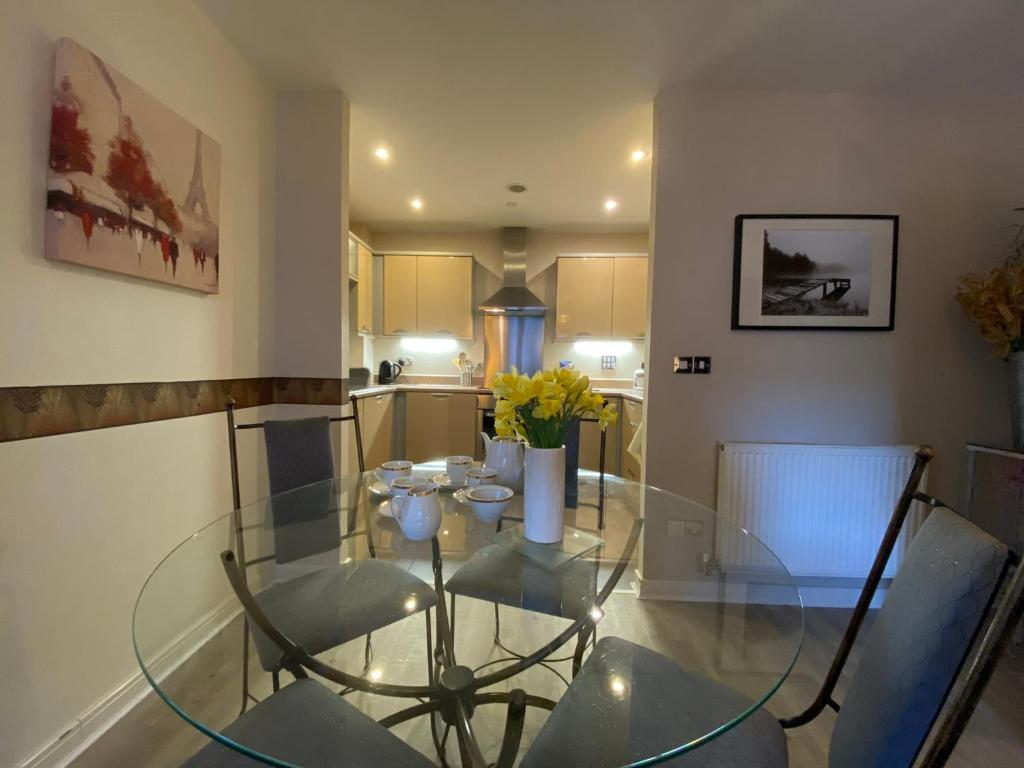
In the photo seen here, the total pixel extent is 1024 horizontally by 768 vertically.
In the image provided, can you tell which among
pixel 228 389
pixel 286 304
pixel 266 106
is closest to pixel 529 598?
pixel 228 389

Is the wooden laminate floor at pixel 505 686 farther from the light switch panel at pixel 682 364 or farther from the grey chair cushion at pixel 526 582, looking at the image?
the light switch panel at pixel 682 364

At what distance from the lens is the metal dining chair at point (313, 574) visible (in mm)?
1102

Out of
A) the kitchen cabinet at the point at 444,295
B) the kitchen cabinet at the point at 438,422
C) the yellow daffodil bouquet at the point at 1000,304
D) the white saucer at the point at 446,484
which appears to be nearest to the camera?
the white saucer at the point at 446,484

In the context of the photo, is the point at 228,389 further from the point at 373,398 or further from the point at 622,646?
the point at 622,646

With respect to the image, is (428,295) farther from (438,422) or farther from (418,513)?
(418,513)

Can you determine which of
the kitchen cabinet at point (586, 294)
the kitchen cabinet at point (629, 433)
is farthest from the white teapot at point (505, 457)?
the kitchen cabinet at point (586, 294)

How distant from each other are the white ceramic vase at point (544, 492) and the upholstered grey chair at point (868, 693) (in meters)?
0.31

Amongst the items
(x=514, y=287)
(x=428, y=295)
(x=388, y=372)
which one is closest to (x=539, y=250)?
(x=514, y=287)

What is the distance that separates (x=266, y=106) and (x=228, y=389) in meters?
1.44

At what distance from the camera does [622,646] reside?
3.42 ft

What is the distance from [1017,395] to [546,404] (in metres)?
2.32

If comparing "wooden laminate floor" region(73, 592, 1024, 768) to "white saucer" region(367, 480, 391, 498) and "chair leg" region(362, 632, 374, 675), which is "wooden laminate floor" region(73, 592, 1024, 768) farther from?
"white saucer" region(367, 480, 391, 498)

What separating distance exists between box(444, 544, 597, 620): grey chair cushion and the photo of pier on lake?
1.80 m

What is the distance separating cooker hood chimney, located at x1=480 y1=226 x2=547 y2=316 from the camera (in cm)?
434
